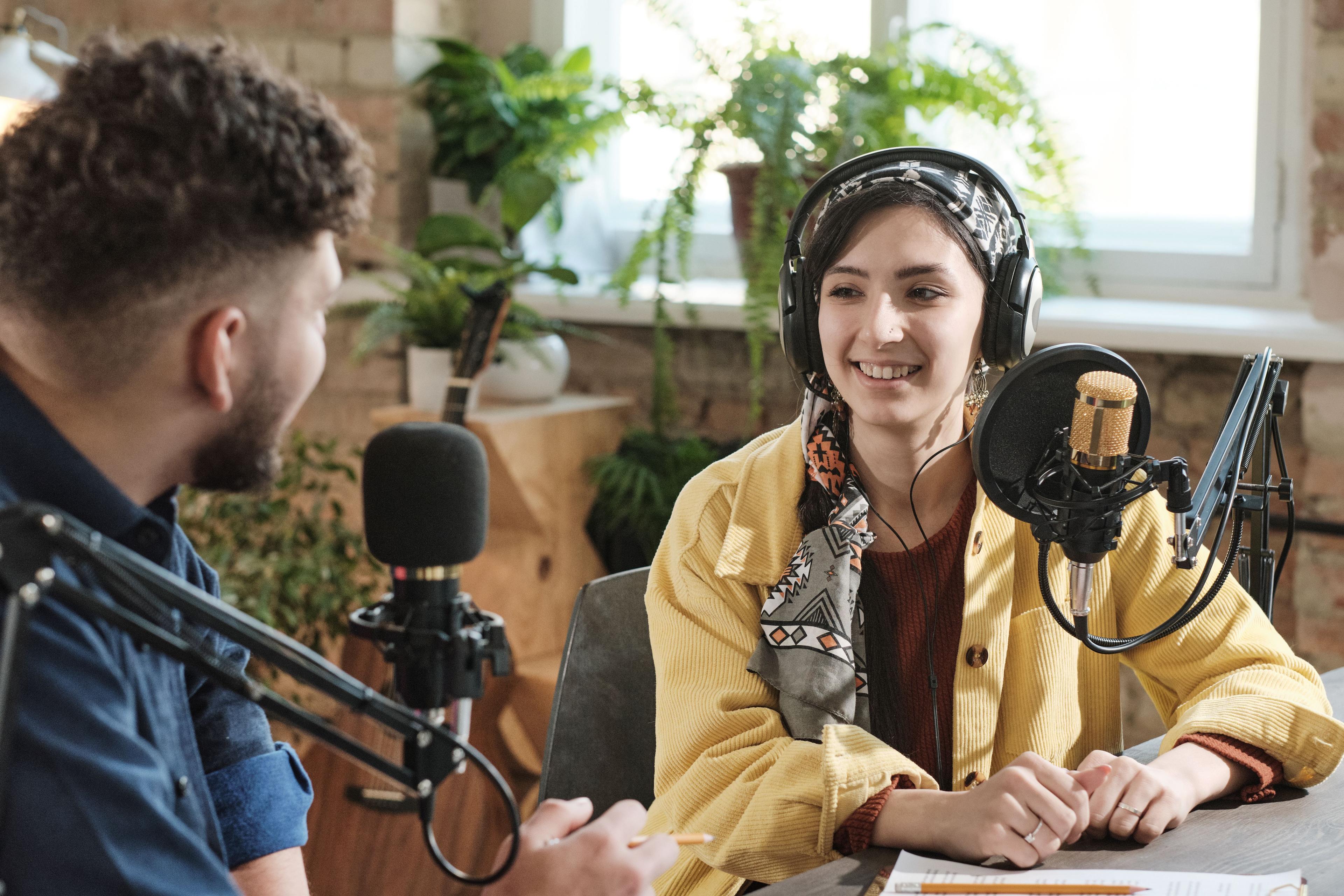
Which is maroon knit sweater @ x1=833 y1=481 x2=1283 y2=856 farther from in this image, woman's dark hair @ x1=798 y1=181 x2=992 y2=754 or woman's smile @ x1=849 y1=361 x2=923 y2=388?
woman's smile @ x1=849 y1=361 x2=923 y2=388

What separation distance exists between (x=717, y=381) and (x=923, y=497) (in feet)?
4.19

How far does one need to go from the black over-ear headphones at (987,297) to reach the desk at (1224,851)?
1.65 ft

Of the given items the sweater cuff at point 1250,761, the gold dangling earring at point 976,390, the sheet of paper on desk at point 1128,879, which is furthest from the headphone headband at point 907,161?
the sheet of paper on desk at point 1128,879

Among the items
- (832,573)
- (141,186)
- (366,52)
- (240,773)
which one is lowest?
(240,773)

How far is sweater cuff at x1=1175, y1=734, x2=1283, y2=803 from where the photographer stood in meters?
1.12

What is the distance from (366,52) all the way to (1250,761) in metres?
2.36

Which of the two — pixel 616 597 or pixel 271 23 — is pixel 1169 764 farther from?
pixel 271 23

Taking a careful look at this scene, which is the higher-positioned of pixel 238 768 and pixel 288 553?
pixel 238 768

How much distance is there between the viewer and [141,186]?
29.2 inches

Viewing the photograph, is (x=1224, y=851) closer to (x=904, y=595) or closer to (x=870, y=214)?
(x=904, y=595)

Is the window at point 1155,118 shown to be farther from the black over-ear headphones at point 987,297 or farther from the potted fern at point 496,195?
the black over-ear headphones at point 987,297

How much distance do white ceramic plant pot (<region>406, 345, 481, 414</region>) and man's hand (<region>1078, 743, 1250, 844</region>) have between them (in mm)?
1608

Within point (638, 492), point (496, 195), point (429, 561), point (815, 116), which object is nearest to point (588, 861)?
point (429, 561)

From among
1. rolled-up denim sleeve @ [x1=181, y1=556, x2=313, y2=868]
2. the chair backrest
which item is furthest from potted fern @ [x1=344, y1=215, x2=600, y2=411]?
rolled-up denim sleeve @ [x1=181, y1=556, x2=313, y2=868]
